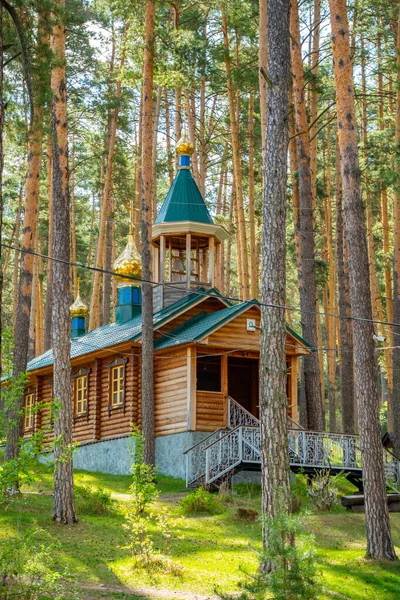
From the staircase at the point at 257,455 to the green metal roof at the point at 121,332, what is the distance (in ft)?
13.4

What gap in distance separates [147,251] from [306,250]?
4.16 m

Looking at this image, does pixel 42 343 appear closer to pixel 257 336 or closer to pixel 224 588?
pixel 257 336

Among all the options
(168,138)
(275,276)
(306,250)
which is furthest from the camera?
(168,138)

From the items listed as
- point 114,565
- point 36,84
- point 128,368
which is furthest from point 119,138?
point 114,565

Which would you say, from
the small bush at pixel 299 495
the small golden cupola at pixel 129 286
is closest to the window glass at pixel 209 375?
the small golden cupola at pixel 129 286

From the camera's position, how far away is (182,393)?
22297 millimetres

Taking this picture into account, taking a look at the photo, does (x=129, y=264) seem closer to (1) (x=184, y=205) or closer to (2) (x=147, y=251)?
(1) (x=184, y=205)

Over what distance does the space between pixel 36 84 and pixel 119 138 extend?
2244 cm

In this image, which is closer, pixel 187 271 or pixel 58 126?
pixel 58 126

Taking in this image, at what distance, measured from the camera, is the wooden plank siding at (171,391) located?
22.2m

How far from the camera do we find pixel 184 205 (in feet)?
85.7

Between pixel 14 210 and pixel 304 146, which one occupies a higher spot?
pixel 14 210

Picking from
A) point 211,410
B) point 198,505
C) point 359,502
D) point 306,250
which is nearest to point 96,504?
point 198,505

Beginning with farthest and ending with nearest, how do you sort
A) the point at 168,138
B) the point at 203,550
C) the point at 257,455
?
the point at 168,138 → the point at 257,455 → the point at 203,550
